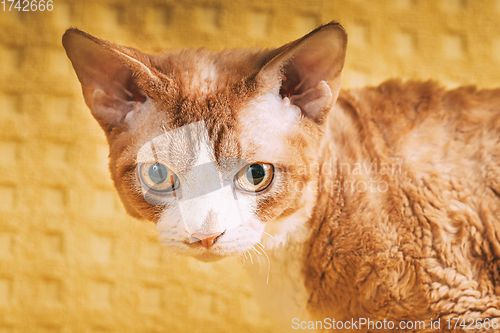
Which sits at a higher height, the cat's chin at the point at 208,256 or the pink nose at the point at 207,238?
the pink nose at the point at 207,238

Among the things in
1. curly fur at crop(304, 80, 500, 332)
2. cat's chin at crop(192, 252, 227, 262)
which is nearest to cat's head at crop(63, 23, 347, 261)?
cat's chin at crop(192, 252, 227, 262)

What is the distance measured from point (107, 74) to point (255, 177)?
31 cm

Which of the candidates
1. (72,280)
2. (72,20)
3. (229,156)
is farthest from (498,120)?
(72,280)

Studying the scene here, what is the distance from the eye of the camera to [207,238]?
1.99 ft

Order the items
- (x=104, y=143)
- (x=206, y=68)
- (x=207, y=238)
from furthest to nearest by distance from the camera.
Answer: (x=104, y=143)
(x=206, y=68)
(x=207, y=238)

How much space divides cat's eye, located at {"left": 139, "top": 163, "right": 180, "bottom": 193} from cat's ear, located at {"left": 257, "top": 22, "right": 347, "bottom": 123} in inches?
8.5

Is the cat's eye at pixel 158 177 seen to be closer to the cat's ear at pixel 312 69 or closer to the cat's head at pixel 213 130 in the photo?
the cat's head at pixel 213 130

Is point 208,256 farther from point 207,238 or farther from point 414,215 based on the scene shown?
point 414,215

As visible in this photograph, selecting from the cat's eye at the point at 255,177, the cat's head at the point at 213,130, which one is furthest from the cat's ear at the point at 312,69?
the cat's eye at the point at 255,177

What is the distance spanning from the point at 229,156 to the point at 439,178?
1.35 ft

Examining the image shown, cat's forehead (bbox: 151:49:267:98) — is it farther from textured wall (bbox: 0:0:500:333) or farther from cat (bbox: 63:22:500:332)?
textured wall (bbox: 0:0:500:333)

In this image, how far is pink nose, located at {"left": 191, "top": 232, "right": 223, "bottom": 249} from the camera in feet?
1.98

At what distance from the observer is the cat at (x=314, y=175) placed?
0.62 metres

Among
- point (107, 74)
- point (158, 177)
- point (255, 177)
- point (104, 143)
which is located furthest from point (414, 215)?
point (104, 143)
